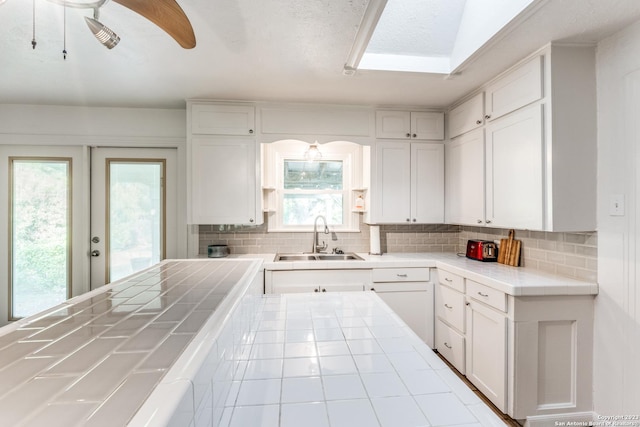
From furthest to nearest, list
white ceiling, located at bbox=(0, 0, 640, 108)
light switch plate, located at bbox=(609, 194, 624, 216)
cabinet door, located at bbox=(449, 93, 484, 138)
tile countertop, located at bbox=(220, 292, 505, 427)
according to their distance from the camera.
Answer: cabinet door, located at bbox=(449, 93, 484, 138) → light switch plate, located at bbox=(609, 194, 624, 216) → white ceiling, located at bbox=(0, 0, 640, 108) → tile countertop, located at bbox=(220, 292, 505, 427)

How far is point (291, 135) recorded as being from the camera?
266cm

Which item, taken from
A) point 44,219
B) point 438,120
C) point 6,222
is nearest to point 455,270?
point 438,120

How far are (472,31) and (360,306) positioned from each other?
187cm

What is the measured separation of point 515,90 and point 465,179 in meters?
0.80

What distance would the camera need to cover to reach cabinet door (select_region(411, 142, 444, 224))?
2814 mm

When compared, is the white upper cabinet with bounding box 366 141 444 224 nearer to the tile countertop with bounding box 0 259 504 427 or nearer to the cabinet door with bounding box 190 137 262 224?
the cabinet door with bounding box 190 137 262 224

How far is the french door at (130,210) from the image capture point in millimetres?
2771

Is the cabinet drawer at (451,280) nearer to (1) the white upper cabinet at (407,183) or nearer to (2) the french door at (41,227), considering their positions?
(1) the white upper cabinet at (407,183)

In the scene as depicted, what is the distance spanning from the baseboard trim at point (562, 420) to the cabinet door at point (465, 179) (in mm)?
1297

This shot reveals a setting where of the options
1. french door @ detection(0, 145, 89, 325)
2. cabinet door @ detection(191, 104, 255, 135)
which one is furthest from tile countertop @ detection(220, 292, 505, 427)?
french door @ detection(0, 145, 89, 325)

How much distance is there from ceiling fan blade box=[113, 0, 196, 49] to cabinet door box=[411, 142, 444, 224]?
219 centimetres

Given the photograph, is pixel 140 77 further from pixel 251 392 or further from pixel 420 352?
pixel 420 352

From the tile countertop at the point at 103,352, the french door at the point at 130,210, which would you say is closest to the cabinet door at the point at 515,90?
the tile countertop at the point at 103,352

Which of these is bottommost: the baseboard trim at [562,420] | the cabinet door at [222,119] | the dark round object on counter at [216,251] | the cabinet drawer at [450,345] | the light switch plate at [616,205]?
the baseboard trim at [562,420]
